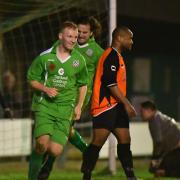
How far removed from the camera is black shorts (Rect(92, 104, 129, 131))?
9.56m

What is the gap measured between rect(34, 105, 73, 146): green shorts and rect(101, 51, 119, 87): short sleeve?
52cm

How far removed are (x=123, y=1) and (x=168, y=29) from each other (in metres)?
2.93

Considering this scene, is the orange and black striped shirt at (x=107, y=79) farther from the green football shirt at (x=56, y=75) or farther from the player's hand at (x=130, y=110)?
the green football shirt at (x=56, y=75)

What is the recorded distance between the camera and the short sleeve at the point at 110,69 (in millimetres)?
9461

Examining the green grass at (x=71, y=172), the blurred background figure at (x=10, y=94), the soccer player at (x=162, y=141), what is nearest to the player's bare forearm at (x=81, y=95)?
the green grass at (x=71, y=172)

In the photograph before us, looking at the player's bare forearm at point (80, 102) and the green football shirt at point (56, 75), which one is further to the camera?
the player's bare forearm at point (80, 102)

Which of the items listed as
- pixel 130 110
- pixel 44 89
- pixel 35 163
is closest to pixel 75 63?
pixel 44 89

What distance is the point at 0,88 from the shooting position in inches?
642

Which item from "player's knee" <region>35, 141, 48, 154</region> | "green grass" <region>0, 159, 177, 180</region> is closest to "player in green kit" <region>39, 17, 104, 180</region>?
"player's knee" <region>35, 141, 48, 154</region>

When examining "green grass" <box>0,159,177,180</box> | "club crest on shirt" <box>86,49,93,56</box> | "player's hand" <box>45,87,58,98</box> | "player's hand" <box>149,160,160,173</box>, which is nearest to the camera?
"player's hand" <box>45,87,58,98</box>

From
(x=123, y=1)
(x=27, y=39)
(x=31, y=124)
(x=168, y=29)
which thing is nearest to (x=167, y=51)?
(x=168, y=29)

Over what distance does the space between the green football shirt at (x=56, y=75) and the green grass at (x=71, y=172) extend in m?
2.48

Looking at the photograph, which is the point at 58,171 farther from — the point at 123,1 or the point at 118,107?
the point at 123,1

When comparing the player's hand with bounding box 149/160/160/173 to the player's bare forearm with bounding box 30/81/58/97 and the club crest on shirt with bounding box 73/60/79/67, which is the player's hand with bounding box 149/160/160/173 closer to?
the club crest on shirt with bounding box 73/60/79/67
